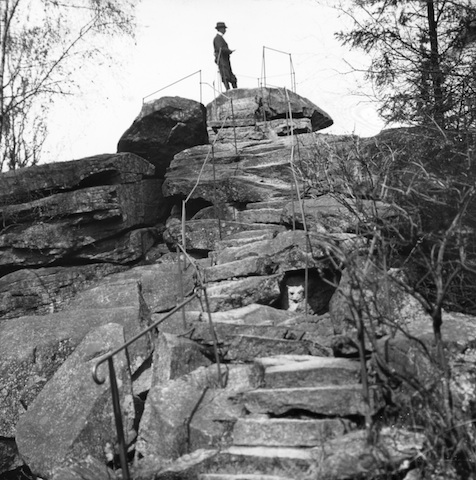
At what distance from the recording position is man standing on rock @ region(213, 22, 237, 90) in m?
16.5

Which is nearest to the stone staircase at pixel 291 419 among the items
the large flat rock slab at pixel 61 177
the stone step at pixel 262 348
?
the stone step at pixel 262 348

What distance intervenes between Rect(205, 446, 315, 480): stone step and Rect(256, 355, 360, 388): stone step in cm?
70

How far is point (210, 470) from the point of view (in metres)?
5.56

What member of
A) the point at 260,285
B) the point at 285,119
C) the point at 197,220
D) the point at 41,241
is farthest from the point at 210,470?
the point at 285,119

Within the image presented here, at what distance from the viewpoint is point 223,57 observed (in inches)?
661

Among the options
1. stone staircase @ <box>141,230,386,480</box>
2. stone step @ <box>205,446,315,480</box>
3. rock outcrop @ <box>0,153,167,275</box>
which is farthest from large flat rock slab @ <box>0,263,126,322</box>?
stone step @ <box>205,446,315,480</box>

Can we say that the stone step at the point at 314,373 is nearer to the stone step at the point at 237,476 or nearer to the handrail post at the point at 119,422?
the stone step at the point at 237,476

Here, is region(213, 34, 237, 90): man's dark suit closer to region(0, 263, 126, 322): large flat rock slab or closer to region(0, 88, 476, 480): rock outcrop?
region(0, 88, 476, 480): rock outcrop

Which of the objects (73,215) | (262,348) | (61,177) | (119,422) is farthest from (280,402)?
(61,177)

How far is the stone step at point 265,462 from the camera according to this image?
5352mm

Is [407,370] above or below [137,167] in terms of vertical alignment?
below

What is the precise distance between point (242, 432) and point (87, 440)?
1724 millimetres

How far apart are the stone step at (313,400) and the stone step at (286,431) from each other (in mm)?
104

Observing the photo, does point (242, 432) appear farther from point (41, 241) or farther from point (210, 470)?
point (41, 241)
